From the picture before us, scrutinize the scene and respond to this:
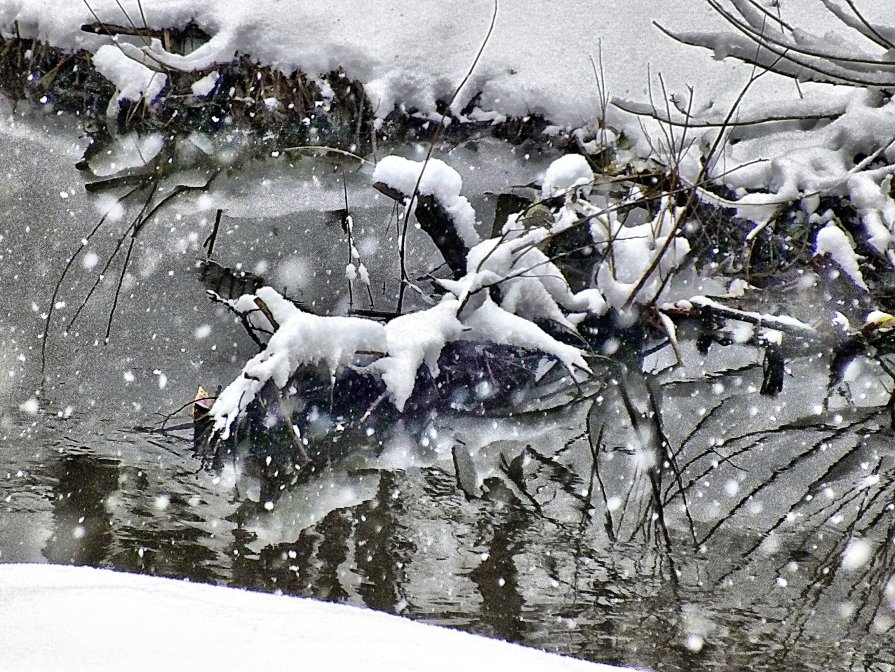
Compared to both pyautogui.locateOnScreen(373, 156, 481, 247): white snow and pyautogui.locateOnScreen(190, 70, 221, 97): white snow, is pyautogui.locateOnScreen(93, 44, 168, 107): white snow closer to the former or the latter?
pyautogui.locateOnScreen(190, 70, 221, 97): white snow

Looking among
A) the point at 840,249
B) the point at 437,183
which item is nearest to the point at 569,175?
the point at 437,183

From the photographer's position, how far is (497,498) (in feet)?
9.06

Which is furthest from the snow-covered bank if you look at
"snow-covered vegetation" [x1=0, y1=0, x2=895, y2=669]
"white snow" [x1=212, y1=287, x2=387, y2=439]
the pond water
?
"white snow" [x1=212, y1=287, x2=387, y2=439]

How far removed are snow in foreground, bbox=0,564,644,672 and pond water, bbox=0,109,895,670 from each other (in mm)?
798

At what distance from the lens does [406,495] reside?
9.18 feet

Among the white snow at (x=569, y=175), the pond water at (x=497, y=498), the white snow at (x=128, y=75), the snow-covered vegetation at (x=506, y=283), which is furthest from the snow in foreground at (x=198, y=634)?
the white snow at (x=128, y=75)

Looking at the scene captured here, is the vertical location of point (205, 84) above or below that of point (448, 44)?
below

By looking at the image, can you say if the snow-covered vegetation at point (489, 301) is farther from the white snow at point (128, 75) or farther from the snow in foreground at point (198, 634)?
the white snow at point (128, 75)

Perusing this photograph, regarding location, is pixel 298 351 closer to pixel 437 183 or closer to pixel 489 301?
pixel 489 301

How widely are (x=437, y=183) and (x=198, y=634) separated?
2.08 meters

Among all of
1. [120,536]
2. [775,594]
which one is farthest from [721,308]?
[120,536]

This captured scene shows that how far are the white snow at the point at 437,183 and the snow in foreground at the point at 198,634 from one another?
71.7 inches

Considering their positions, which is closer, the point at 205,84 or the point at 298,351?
the point at 298,351

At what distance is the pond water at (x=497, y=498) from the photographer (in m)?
2.46
